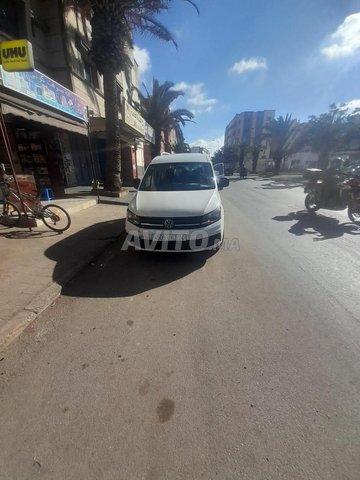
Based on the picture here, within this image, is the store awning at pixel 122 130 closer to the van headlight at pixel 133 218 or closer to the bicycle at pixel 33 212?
the bicycle at pixel 33 212

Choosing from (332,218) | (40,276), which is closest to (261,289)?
(40,276)

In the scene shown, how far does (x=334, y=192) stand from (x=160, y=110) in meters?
21.8

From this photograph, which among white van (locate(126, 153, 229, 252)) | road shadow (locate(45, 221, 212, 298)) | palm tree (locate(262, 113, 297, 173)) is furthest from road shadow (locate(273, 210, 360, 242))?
palm tree (locate(262, 113, 297, 173))

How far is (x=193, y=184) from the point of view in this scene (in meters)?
5.36

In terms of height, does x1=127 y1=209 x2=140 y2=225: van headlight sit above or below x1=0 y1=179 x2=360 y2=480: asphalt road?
above

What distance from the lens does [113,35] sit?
10.5 m

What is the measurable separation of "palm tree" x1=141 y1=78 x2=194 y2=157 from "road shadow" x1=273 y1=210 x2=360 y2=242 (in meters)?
21.4

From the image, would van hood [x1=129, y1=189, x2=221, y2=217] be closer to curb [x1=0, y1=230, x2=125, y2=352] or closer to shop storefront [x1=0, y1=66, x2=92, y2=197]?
curb [x1=0, y1=230, x2=125, y2=352]

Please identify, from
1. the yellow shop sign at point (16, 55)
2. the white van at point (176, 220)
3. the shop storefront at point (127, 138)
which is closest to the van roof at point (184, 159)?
the white van at point (176, 220)

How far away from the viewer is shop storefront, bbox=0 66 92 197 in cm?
687

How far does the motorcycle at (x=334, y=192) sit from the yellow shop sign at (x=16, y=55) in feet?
29.2

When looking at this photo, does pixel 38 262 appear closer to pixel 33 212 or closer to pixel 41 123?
pixel 33 212

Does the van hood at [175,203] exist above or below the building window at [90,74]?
below

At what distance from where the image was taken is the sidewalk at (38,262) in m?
3.00
